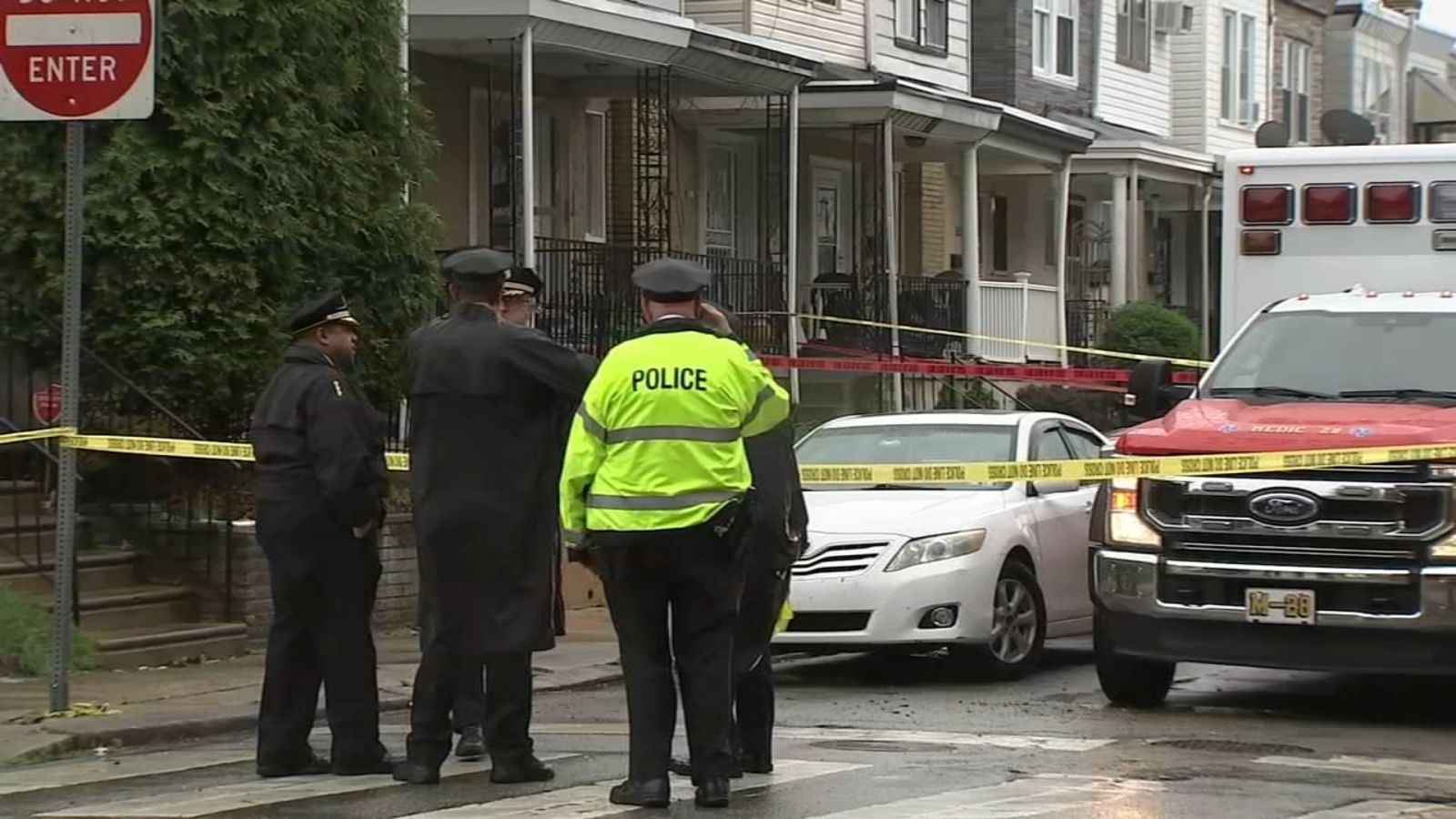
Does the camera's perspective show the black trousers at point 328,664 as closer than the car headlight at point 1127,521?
Yes

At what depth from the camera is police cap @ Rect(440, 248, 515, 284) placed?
8.61m

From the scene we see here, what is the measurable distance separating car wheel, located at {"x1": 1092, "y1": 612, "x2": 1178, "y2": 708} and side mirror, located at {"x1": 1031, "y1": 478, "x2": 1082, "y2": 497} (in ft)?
6.10

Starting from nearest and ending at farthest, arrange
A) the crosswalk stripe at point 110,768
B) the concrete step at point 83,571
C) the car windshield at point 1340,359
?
the crosswalk stripe at point 110,768 → the car windshield at point 1340,359 → the concrete step at point 83,571

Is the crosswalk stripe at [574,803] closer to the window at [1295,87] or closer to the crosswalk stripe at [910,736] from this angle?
the crosswalk stripe at [910,736]

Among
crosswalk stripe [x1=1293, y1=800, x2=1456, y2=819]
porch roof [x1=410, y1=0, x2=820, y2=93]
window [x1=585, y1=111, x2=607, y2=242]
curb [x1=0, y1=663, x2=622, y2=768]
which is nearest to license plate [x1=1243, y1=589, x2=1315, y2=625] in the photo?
crosswalk stripe [x1=1293, y1=800, x2=1456, y2=819]

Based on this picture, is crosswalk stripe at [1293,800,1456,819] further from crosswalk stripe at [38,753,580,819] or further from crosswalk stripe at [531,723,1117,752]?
crosswalk stripe at [38,753,580,819]

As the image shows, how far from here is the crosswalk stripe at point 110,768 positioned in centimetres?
899

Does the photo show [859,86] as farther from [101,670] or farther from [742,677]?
[742,677]

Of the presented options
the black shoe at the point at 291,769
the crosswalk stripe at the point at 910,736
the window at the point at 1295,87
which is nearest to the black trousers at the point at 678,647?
the black shoe at the point at 291,769

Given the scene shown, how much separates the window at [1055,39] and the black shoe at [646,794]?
2653 centimetres

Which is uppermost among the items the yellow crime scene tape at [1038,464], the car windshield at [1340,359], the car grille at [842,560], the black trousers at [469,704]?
the car windshield at [1340,359]

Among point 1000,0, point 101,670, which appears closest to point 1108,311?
point 1000,0

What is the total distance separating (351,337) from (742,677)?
201cm

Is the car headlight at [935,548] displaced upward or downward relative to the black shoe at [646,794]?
upward
